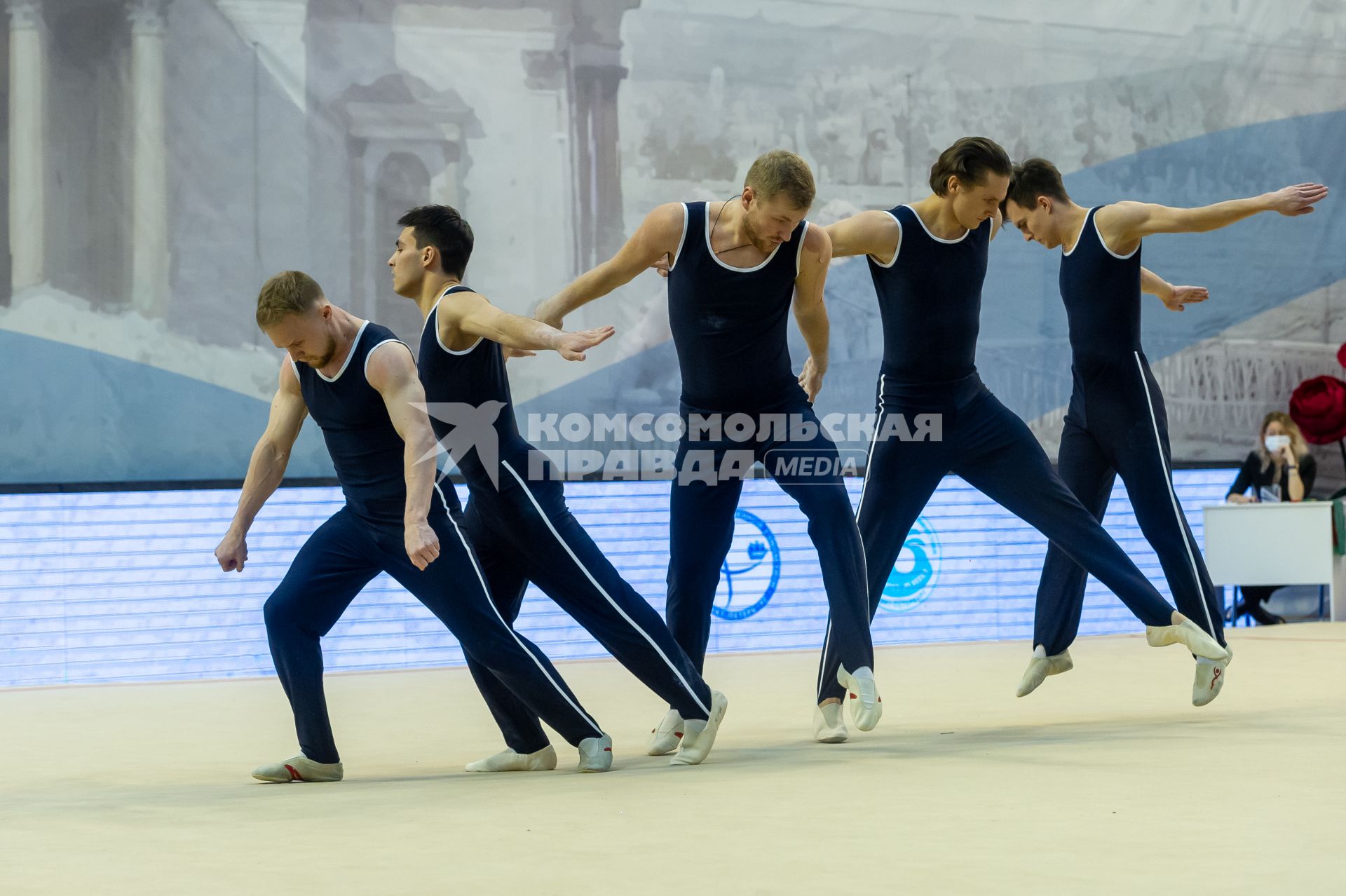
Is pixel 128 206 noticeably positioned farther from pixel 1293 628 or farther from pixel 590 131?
pixel 1293 628

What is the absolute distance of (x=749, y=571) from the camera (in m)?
7.95

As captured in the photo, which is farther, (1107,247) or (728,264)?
(1107,247)

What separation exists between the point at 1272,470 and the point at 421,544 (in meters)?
7.24

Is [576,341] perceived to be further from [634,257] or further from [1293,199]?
[1293,199]

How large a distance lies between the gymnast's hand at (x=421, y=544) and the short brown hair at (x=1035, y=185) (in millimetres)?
2363

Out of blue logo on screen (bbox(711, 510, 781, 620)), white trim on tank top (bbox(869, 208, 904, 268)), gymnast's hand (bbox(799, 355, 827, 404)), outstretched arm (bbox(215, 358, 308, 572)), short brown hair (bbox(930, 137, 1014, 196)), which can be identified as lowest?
blue logo on screen (bbox(711, 510, 781, 620))

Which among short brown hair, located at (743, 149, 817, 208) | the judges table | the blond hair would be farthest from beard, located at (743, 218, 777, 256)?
the blond hair

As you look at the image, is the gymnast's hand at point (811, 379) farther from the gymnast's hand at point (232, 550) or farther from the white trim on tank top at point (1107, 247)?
the gymnast's hand at point (232, 550)

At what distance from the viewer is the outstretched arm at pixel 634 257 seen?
3.73 m

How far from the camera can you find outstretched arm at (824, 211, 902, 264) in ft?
13.4

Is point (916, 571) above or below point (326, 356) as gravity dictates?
below

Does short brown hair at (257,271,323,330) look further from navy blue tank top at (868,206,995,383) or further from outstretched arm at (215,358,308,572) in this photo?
navy blue tank top at (868,206,995,383)

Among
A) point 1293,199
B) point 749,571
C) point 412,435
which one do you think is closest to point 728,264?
point 412,435

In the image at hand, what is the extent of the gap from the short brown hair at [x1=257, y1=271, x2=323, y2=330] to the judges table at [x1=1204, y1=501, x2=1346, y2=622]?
21.7 feet
